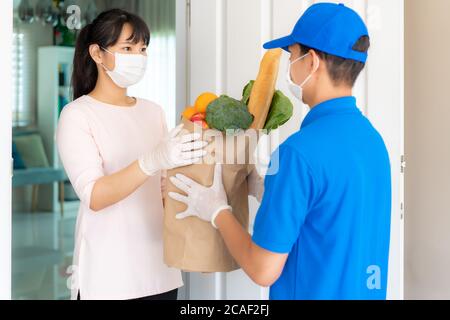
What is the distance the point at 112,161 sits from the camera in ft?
5.09

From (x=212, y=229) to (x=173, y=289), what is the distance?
1.27ft

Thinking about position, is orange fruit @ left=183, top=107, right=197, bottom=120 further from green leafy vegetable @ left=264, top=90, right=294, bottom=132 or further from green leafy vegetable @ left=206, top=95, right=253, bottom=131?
green leafy vegetable @ left=264, top=90, right=294, bottom=132

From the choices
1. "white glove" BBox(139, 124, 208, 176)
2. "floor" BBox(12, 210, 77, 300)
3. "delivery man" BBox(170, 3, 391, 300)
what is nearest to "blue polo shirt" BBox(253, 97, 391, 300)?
"delivery man" BBox(170, 3, 391, 300)

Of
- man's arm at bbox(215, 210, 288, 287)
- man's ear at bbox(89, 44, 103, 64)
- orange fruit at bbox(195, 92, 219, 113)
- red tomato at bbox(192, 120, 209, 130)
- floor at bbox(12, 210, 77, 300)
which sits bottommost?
floor at bbox(12, 210, 77, 300)

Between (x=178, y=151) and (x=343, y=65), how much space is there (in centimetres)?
43

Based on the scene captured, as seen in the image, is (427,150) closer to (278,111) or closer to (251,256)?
(278,111)

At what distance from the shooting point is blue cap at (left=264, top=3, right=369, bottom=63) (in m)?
1.17

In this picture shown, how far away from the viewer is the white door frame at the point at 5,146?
1423mm

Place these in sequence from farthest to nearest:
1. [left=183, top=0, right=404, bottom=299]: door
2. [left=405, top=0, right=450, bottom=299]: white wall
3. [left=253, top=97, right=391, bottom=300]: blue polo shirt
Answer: [left=405, top=0, right=450, bottom=299]: white wall → [left=183, top=0, right=404, bottom=299]: door → [left=253, top=97, right=391, bottom=300]: blue polo shirt

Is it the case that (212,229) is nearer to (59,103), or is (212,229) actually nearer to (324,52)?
(324,52)

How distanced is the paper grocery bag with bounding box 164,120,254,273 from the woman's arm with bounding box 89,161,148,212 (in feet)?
0.26

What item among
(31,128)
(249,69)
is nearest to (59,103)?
(31,128)

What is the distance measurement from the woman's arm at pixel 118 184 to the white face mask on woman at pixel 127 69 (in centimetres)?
29

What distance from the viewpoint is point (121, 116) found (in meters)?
1.59
